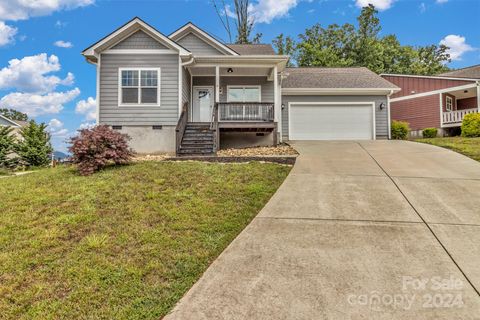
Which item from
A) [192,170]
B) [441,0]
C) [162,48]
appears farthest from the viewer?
[441,0]

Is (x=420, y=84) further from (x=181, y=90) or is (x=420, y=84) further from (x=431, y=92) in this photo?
(x=181, y=90)

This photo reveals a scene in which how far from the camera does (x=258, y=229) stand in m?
4.54

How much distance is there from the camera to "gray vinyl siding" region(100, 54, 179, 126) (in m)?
12.3

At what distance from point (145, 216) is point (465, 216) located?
516 cm

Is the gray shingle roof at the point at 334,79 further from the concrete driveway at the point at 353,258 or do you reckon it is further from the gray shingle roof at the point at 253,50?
the concrete driveway at the point at 353,258

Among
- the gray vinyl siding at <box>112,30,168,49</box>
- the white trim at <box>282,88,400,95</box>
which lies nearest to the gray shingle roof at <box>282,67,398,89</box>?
the white trim at <box>282,88,400,95</box>

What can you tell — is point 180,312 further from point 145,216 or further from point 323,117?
point 323,117

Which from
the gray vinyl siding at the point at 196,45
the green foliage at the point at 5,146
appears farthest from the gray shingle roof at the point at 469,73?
the green foliage at the point at 5,146

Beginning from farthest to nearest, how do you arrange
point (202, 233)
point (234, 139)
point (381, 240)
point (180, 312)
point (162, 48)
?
1. point (234, 139)
2. point (162, 48)
3. point (202, 233)
4. point (381, 240)
5. point (180, 312)

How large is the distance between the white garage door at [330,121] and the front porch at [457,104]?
5.53 meters

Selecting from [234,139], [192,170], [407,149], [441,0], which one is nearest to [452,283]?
[192,170]

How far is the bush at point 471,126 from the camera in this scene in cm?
1559

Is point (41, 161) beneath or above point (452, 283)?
above

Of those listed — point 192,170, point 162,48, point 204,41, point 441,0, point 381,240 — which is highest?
point 441,0
